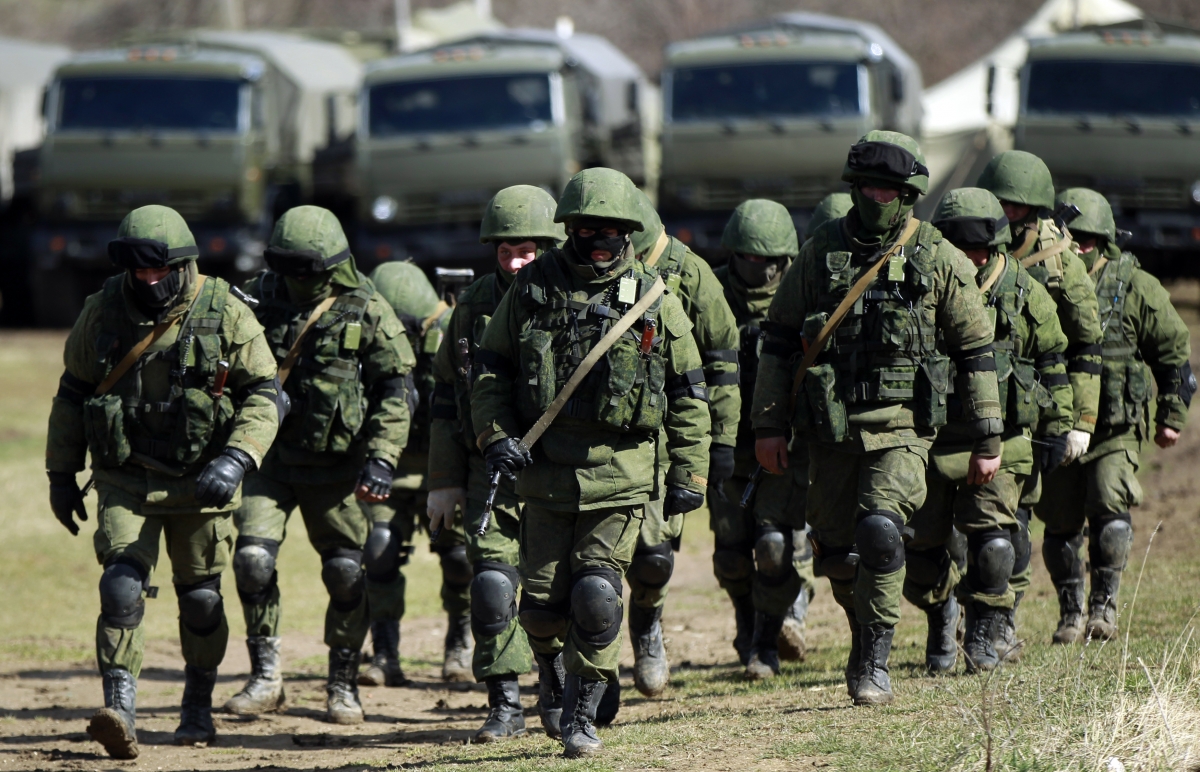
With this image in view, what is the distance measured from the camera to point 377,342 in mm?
7141

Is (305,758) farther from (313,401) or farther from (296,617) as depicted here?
(296,617)

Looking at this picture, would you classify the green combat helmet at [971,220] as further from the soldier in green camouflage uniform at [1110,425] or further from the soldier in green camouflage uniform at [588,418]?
the soldier in green camouflage uniform at [588,418]

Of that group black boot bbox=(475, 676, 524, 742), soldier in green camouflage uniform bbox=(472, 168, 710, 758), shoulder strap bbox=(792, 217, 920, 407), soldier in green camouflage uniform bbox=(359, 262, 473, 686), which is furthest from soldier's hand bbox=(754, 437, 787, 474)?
soldier in green camouflage uniform bbox=(359, 262, 473, 686)

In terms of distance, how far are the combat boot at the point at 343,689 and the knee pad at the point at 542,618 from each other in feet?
5.47

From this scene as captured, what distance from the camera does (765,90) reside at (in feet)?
59.9

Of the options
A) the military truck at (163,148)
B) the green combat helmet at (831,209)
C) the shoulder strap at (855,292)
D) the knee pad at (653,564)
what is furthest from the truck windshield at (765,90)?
the shoulder strap at (855,292)

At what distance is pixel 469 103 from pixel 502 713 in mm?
13541

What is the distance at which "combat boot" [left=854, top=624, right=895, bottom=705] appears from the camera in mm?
5957

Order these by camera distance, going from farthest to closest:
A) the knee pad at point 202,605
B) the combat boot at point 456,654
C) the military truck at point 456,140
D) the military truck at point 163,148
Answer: the military truck at point 163,148, the military truck at point 456,140, the combat boot at point 456,654, the knee pad at point 202,605

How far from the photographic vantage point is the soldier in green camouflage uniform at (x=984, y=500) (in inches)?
263

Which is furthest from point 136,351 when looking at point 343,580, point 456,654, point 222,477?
point 456,654

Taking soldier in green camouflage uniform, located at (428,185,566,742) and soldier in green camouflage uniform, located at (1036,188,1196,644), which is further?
soldier in green camouflage uniform, located at (1036,188,1196,644)

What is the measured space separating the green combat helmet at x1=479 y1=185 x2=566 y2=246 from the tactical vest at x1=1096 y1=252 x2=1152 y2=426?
278 cm

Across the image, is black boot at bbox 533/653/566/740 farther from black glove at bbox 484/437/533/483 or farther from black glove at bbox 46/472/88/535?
black glove at bbox 46/472/88/535
